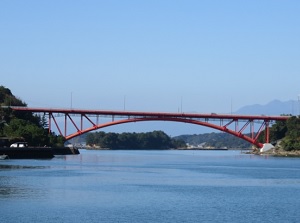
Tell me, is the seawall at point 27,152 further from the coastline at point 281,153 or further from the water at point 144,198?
the coastline at point 281,153

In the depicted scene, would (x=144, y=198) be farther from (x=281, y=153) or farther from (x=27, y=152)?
(x=281, y=153)

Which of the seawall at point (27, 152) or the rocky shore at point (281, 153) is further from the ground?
the rocky shore at point (281, 153)

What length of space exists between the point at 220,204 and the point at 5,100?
104m

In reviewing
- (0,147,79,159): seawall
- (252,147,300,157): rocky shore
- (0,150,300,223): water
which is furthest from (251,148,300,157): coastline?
(0,150,300,223): water

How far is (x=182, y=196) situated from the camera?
174 feet

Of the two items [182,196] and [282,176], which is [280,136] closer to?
[282,176]

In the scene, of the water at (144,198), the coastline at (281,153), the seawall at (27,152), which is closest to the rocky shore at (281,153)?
the coastline at (281,153)

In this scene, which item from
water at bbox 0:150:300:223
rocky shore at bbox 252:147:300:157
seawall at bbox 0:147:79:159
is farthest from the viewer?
rocky shore at bbox 252:147:300:157

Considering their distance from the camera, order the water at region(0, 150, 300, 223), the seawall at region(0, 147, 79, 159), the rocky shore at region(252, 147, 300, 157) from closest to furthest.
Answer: the water at region(0, 150, 300, 223) → the seawall at region(0, 147, 79, 159) → the rocky shore at region(252, 147, 300, 157)

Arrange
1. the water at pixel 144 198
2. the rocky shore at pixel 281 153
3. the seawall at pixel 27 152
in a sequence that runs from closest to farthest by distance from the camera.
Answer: the water at pixel 144 198, the seawall at pixel 27 152, the rocky shore at pixel 281 153

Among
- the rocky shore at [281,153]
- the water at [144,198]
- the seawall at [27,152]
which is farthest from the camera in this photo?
the rocky shore at [281,153]

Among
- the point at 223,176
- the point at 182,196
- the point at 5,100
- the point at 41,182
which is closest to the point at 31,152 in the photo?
the point at 5,100

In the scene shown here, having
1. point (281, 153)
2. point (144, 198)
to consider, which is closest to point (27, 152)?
point (281, 153)

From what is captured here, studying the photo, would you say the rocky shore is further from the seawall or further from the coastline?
the seawall
